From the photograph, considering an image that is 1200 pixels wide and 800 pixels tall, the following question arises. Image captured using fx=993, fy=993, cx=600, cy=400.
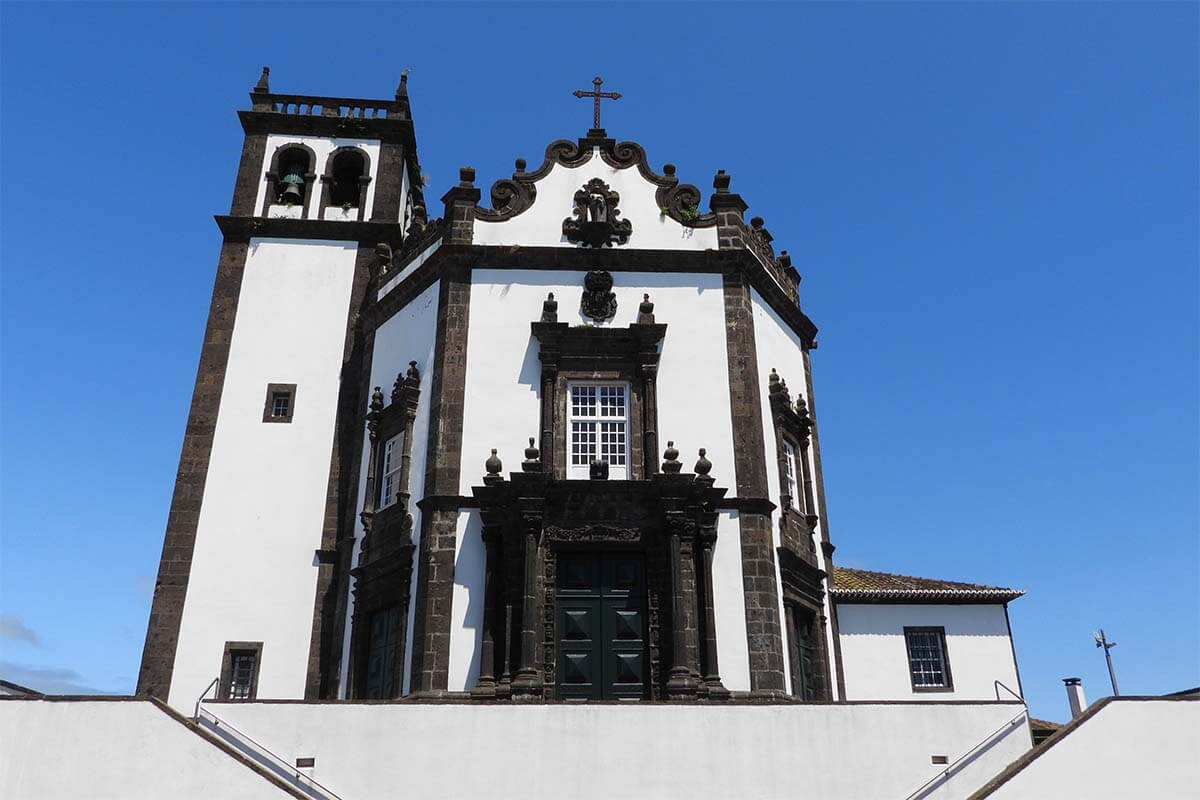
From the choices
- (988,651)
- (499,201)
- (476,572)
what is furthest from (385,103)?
(988,651)

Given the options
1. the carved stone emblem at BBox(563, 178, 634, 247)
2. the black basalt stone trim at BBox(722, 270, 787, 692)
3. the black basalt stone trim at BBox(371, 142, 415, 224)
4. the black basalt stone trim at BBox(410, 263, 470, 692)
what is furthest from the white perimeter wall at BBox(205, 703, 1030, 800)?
the black basalt stone trim at BBox(371, 142, 415, 224)

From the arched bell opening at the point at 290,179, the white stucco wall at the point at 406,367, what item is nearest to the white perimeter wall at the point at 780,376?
the white stucco wall at the point at 406,367

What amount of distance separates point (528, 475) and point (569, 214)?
20.7 feet

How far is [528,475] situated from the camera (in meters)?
Result: 17.6

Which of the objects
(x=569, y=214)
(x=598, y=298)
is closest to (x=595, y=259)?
(x=598, y=298)

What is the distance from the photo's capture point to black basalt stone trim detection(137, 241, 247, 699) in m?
20.2

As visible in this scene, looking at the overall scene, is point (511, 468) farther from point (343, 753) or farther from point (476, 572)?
point (343, 753)

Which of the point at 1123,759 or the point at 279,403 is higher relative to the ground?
the point at 279,403

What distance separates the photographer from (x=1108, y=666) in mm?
29281

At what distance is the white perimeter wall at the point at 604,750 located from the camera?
42.9 ft

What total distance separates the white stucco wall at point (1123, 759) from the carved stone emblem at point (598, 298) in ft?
36.4

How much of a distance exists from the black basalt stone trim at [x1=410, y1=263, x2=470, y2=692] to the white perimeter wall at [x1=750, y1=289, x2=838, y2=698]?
235 inches

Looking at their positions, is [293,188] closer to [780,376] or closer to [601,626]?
[780,376]

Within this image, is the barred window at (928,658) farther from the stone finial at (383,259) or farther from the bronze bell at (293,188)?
the bronze bell at (293,188)
